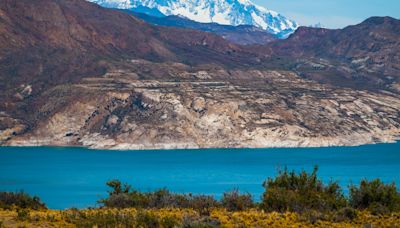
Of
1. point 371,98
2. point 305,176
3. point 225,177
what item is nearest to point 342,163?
point 225,177

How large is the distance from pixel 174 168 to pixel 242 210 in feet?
318

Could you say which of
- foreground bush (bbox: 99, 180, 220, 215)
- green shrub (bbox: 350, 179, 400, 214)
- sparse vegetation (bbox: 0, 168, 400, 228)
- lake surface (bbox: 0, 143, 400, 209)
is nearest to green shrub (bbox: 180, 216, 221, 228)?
sparse vegetation (bbox: 0, 168, 400, 228)

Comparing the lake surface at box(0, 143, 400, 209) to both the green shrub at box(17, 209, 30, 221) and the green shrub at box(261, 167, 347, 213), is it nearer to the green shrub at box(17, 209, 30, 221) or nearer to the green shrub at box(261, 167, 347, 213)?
the green shrub at box(261, 167, 347, 213)

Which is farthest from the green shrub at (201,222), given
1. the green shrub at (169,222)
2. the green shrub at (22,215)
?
the green shrub at (22,215)

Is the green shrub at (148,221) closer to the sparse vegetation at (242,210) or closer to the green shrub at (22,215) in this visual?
the sparse vegetation at (242,210)

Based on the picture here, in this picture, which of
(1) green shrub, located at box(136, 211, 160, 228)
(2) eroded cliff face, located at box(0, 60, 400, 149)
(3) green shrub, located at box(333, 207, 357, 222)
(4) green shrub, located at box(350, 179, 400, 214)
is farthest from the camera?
(2) eroded cliff face, located at box(0, 60, 400, 149)

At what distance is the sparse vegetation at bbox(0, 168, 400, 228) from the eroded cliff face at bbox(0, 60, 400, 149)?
129 metres

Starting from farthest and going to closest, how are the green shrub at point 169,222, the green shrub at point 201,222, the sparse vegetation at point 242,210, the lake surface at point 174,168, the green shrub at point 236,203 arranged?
the lake surface at point 174,168 → the green shrub at point 236,203 → the sparse vegetation at point 242,210 → the green shrub at point 169,222 → the green shrub at point 201,222

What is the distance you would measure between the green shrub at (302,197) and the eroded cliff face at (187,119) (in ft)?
420

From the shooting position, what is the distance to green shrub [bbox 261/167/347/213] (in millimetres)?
30609

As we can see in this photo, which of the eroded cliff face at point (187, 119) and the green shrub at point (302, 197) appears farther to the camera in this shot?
the eroded cliff face at point (187, 119)

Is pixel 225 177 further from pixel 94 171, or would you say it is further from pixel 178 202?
pixel 178 202

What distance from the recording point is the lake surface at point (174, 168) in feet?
330

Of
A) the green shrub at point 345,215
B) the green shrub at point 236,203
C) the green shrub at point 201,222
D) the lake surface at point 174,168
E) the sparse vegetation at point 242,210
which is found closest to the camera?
the green shrub at point 201,222
